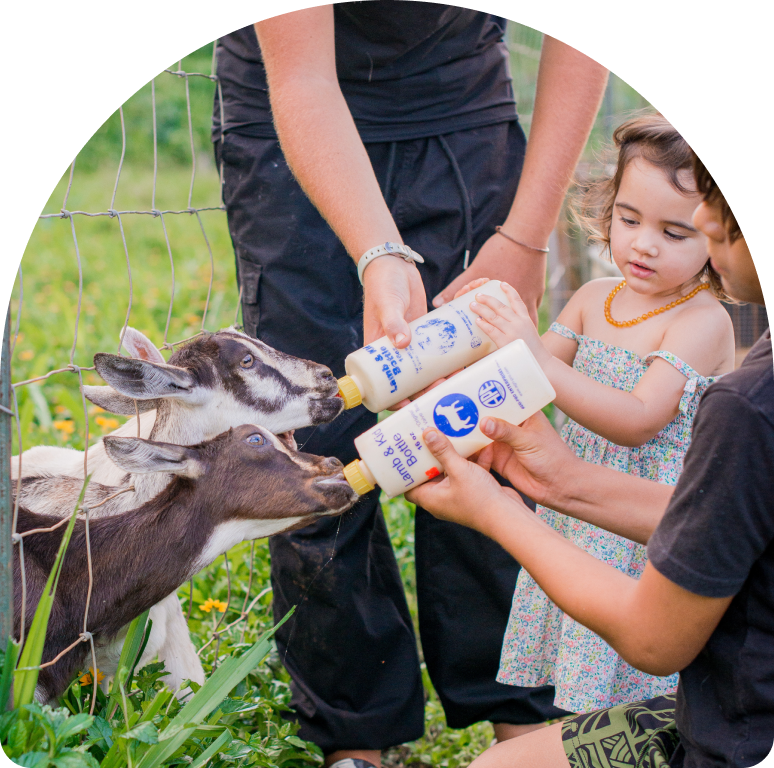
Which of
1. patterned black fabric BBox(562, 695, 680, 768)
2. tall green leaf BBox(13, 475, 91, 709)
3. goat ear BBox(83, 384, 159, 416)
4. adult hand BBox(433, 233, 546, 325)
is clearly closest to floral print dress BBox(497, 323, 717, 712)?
adult hand BBox(433, 233, 546, 325)

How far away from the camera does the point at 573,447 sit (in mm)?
2336

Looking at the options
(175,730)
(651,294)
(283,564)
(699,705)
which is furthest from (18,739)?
(651,294)

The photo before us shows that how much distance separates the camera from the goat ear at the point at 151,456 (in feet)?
5.74

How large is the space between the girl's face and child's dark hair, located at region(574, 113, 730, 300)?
0.02 meters

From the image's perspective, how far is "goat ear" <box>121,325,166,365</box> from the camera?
2.22 m

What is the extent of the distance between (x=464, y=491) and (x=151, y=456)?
2.19 feet

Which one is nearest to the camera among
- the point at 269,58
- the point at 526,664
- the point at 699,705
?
the point at 699,705

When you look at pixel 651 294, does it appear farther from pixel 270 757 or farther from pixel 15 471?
pixel 15 471

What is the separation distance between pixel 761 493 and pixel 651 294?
1.01 meters

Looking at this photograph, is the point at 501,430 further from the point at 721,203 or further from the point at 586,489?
the point at 721,203

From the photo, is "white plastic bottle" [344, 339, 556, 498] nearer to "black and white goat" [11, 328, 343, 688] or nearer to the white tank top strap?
"black and white goat" [11, 328, 343, 688]

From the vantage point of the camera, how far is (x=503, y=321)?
187 cm

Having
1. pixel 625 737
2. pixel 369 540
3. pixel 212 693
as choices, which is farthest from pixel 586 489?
pixel 212 693

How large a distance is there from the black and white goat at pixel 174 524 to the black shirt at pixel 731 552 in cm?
76
